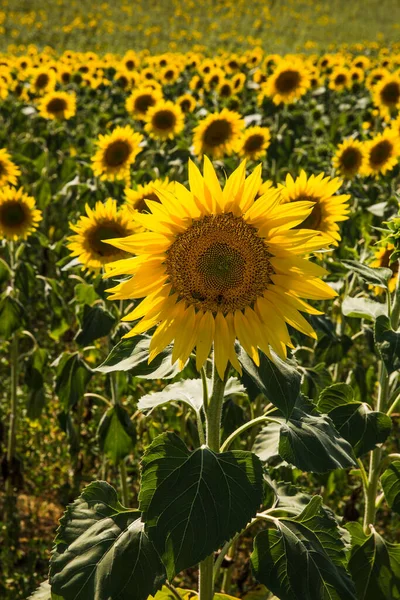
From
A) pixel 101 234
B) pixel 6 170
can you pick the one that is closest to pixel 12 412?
pixel 101 234

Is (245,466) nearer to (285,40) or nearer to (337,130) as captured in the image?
(337,130)

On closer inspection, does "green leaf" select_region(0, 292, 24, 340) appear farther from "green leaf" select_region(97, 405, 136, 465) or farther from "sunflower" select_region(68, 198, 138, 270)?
"green leaf" select_region(97, 405, 136, 465)

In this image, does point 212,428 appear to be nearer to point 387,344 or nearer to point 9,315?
point 387,344

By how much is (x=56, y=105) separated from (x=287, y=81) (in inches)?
92.6

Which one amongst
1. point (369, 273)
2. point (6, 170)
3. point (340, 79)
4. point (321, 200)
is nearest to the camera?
point (369, 273)

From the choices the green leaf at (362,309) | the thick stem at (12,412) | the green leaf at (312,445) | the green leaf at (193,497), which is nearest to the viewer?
the green leaf at (193,497)

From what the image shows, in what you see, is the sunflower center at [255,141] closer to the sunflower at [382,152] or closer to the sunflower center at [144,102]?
the sunflower at [382,152]

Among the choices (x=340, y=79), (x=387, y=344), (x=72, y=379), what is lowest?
(x=387, y=344)

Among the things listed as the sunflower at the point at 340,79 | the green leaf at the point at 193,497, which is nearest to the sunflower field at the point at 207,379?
the green leaf at the point at 193,497

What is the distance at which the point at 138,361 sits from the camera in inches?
67.7

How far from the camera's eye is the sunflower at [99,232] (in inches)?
119

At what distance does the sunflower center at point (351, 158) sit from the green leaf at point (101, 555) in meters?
3.78

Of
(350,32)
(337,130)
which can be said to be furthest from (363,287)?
(350,32)

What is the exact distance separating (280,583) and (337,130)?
6.80 m
